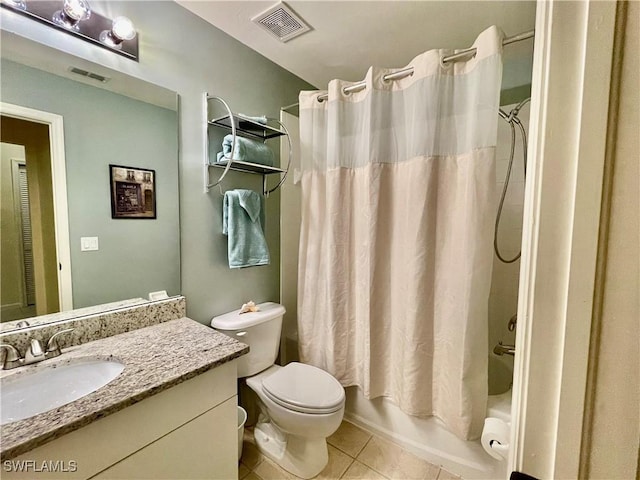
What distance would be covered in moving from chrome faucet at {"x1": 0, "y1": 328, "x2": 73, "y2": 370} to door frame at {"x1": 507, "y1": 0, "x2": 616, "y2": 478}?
137 cm

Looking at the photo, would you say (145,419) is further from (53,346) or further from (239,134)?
(239,134)

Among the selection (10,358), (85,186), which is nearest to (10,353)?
(10,358)

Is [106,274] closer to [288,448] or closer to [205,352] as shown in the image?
[205,352]

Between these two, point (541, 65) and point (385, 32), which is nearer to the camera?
point (541, 65)

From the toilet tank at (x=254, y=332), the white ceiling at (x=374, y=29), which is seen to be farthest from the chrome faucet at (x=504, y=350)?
the white ceiling at (x=374, y=29)

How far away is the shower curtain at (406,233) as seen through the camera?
4.13 feet

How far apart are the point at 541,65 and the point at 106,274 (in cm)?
153

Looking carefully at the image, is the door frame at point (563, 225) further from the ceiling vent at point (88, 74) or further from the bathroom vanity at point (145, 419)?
the ceiling vent at point (88, 74)

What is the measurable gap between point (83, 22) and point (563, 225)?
5.52ft

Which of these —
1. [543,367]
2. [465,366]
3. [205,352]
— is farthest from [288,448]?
[543,367]

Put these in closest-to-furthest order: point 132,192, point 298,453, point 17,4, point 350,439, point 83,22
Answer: point 17,4
point 83,22
point 132,192
point 298,453
point 350,439

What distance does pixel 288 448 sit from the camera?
1463 millimetres

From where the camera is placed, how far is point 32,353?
0.94 metres

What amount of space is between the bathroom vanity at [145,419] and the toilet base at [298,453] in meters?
0.41
